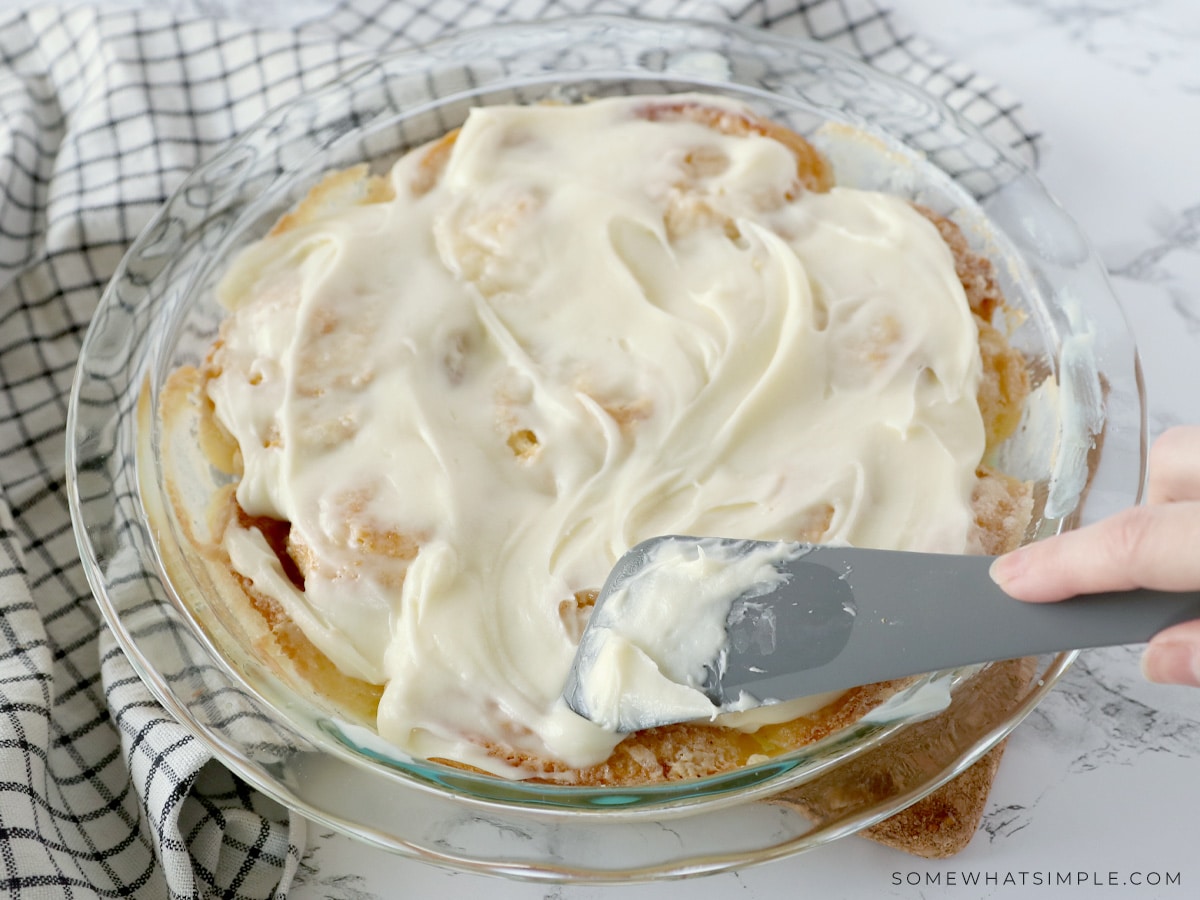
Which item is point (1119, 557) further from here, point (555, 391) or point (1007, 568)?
point (555, 391)

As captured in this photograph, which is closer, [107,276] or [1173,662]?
[1173,662]

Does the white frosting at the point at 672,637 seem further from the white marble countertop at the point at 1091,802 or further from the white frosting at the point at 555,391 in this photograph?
the white marble countertop at the point at 1091,802

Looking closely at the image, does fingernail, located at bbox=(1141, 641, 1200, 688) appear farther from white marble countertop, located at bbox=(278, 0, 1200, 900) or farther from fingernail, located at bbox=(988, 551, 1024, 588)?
white marble countertop, located at bbox=(278, 0, 1200, 900)

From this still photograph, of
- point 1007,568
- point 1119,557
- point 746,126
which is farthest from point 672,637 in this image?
point 746,126

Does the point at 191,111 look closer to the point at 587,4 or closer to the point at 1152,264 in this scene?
the point at 587,4

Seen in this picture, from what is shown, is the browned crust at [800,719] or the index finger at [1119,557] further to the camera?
the browned crust at [800,719]

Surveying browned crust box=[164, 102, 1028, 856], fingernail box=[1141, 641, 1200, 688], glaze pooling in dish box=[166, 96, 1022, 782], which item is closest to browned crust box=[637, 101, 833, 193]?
glaze pooling in dish box=[166, 96, 1022, 782]

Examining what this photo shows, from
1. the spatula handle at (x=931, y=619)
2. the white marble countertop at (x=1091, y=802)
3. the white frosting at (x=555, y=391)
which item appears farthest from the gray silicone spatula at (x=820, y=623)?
the white marble countertop at (x=1091, y=802)
